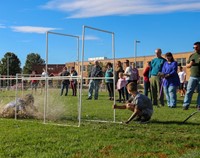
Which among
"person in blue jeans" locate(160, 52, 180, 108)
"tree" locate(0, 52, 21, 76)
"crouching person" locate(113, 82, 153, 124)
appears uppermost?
"tree" locate(0, 52, 21, 76)

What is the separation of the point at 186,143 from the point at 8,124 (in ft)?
13.5

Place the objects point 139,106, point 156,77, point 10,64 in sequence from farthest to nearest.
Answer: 1. point 10,64
2. point 156,77
3. point 139,106

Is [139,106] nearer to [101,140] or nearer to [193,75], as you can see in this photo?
[101,140]

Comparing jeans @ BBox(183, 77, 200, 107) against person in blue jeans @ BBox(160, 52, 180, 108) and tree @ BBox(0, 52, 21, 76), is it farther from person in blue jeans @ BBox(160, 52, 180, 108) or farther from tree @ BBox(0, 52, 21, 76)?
tree @ BBox(0, 52, 21, 76)

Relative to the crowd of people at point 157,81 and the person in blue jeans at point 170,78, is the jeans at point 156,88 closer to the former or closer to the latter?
the crowd of people at point 157,81

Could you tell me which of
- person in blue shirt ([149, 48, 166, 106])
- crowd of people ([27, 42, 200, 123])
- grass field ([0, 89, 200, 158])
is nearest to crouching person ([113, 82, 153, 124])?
crowd of people ([27, 42, 200, 123])

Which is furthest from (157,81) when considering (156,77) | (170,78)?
(170,78)

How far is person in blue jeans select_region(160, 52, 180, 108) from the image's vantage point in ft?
44.6

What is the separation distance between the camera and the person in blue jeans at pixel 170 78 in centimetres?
1359

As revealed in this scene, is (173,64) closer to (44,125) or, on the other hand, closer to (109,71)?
(109,71)

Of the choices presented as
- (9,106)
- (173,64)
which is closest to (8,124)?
(9,106)

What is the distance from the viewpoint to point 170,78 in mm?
13750

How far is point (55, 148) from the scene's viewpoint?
5801 mm

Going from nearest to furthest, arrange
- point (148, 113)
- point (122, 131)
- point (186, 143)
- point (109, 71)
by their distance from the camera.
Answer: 1. point (186, 143)
2. point (122, 131)
3. point (148, 113)
4. point (109, 71)
